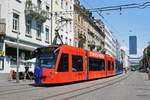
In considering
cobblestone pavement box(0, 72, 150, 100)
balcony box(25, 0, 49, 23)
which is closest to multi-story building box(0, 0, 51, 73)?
balcony box(25, 0, 49, 23)

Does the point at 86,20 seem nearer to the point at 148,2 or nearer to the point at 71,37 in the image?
the point at 71,37

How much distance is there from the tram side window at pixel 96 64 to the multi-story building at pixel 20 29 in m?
6.58

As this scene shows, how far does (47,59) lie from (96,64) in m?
8.59

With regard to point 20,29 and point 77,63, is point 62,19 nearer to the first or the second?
point 20,29

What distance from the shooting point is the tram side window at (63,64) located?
581 inches

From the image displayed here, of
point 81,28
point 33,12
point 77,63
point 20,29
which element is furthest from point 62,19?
point 77,63

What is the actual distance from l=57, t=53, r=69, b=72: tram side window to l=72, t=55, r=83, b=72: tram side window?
3.72 feet

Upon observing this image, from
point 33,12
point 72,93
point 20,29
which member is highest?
point 33,12

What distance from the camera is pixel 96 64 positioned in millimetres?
22281

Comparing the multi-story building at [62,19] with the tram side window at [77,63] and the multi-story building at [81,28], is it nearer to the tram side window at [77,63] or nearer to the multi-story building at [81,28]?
the multi-story building at [81,28]

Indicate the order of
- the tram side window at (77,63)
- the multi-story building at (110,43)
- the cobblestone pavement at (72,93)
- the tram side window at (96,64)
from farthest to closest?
1. the multi-story building at (110,43)
2. the tram side window at (96,64)
3. the tram side window at (77,63)
4. the cobblestone pavement at (72,93)

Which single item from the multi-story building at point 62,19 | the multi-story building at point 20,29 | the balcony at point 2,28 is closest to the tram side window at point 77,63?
the multi-story building at point 20,29

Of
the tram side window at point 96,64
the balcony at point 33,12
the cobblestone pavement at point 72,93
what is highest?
the balcony at point 33,12

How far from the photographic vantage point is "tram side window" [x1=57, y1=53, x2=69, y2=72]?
14.8m
